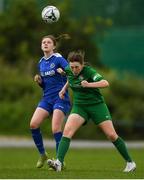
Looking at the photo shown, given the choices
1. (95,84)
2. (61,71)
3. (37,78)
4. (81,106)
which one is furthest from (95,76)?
(37,78)

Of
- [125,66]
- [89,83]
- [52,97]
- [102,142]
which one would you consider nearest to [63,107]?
[52,97]

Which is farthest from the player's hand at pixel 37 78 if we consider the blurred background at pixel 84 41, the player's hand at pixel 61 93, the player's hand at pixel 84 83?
the blurred background at pixel 84 41

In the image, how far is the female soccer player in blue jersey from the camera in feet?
47.1

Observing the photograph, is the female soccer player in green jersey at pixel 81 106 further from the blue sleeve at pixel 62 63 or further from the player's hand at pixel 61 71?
the blue sleeve at pixel 62 63

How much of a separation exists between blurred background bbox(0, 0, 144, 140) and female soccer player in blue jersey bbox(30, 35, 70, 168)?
61.0ft

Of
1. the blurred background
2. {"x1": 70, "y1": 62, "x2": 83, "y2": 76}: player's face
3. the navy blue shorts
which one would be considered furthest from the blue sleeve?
the blurred background

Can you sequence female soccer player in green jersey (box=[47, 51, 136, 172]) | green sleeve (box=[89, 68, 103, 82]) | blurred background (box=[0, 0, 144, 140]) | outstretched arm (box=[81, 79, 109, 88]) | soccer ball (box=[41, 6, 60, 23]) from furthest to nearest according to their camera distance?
blurred background (box=[0, 0, 144, 140]) < soccer ball (box=[41, 6, 60, 23]) < female soccer player in green jersey (box=[47, 51, 136, 172]) < green sleeve (box=[89, 68, 103, 82]) < outstretched arm (box=[81, 79, 109, 88])

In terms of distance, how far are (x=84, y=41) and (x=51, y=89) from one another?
25433 millimetres

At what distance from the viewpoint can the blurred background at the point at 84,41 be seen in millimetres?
34094

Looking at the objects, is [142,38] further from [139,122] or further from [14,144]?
[14,144]

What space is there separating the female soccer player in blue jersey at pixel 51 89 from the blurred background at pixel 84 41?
61.0 feet

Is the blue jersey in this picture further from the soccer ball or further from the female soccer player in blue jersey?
the soccer ball

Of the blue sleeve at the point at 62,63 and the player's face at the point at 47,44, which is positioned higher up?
the player's face at the point at 47,44

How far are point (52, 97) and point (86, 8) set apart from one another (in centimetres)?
2707
